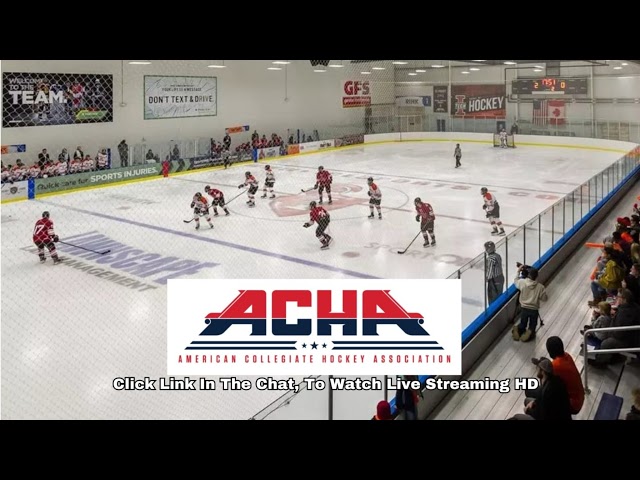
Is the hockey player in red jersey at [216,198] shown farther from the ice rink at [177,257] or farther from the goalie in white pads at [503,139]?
the goalie in white pads at [503,139]

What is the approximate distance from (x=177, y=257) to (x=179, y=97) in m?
10.1

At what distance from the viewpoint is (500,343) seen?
18.5 ft

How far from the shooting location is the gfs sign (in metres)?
23.1

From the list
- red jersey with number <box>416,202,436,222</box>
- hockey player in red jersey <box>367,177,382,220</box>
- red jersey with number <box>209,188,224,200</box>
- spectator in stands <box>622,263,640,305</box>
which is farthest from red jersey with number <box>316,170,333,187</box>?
spectator in stands <box>622,263,640,305</box>

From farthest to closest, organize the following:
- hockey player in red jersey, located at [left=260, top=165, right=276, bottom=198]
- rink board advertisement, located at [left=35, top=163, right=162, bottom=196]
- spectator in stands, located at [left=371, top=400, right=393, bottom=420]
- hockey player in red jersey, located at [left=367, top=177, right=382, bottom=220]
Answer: rink board advertisement, located at [left=35, top=163, right=162, bottom=196]
hockey player in red jersey, located at [left=260, top=165, right=276, bottom=198]
hockey player in red jersey, located at [left=367, top=177, right=382, bottom=220]
spectator in stands, located at [left=371, top=400, right=393, bottom=420]

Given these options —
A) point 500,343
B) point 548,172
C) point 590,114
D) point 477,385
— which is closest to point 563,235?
point 500,343

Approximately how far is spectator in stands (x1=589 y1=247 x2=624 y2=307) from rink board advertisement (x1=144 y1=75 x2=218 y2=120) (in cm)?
1353

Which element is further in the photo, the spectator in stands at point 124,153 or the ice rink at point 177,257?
the spectator in stands at point 124,153

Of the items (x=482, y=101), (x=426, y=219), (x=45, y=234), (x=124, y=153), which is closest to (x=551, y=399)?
(x=426, y=219)

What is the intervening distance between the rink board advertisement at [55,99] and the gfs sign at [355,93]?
32.2 feet

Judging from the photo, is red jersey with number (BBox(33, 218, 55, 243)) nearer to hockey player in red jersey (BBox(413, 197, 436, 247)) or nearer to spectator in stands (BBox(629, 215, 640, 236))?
hockey player in red jersey (BBox(413, 197, 436, 247))

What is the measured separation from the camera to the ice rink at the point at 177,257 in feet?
15.8

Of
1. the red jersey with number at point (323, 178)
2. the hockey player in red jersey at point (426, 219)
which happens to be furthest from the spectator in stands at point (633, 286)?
the red jersey with number at point (323, 178)
